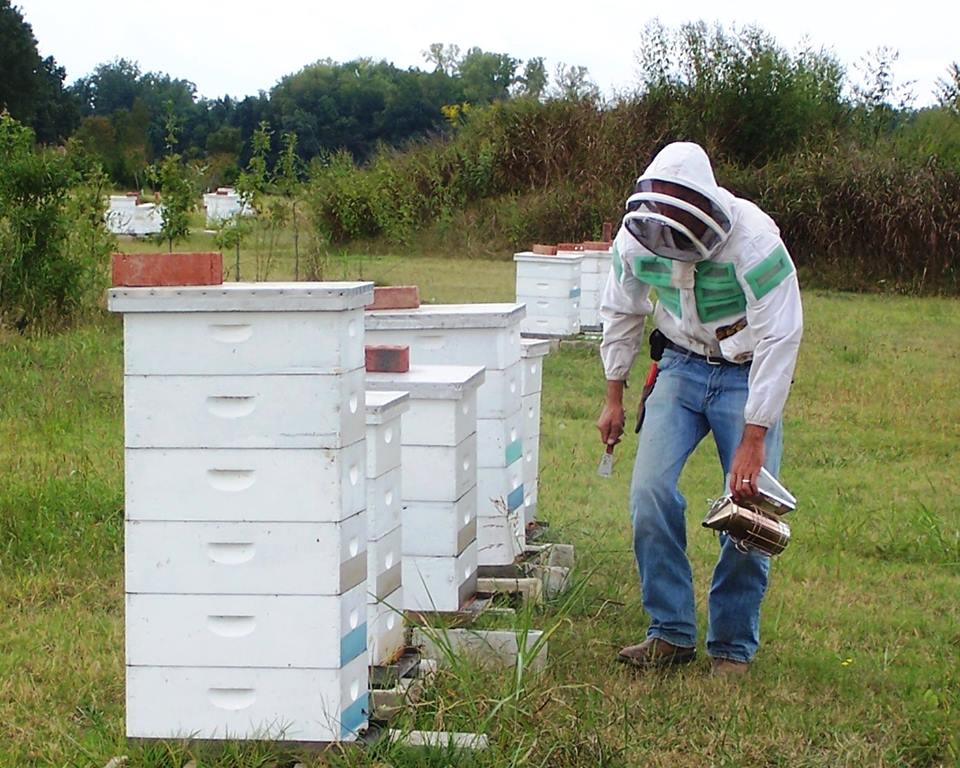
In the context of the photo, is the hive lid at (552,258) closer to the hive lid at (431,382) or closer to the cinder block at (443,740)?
the hive lid at (431,382)

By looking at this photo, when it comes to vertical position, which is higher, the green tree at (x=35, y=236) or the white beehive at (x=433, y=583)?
the green tree at (x=35, y=236)

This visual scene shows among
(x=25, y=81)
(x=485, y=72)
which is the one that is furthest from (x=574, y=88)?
(x=485, y=72)

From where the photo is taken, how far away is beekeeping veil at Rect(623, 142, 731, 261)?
3.67 m

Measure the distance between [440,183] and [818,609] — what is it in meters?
20.8

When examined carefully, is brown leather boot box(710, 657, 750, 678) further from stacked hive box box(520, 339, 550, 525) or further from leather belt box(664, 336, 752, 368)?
stacked hive box box(520, 339, 550, 525)

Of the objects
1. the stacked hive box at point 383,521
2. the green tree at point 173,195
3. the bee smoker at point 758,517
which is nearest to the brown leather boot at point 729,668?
the bee smoker at point 758,517

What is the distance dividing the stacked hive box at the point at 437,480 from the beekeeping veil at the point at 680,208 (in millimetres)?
701

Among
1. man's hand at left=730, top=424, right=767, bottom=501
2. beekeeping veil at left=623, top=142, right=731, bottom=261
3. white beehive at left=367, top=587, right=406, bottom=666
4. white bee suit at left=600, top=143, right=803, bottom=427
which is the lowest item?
white beehive at left=367, top=587, right=406, bottom=666

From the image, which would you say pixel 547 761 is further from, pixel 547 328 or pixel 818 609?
pixel 547 328

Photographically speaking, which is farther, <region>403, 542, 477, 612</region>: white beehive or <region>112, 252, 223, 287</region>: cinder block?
<region>403, 542, 477, 612</region>: white beehive

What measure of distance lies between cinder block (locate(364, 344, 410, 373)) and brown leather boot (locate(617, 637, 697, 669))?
1.11m

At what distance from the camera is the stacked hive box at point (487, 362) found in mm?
4590

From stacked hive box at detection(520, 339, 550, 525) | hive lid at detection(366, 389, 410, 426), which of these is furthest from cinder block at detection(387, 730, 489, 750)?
stacked hive box at detection(520, 339, 550, 525)

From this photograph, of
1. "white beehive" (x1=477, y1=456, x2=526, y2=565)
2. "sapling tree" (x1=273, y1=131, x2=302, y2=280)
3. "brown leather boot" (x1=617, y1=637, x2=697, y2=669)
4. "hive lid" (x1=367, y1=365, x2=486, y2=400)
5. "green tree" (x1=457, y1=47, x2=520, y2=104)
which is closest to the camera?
"hive lid" (x1=367, y1=365, x2=486, y2=400)
